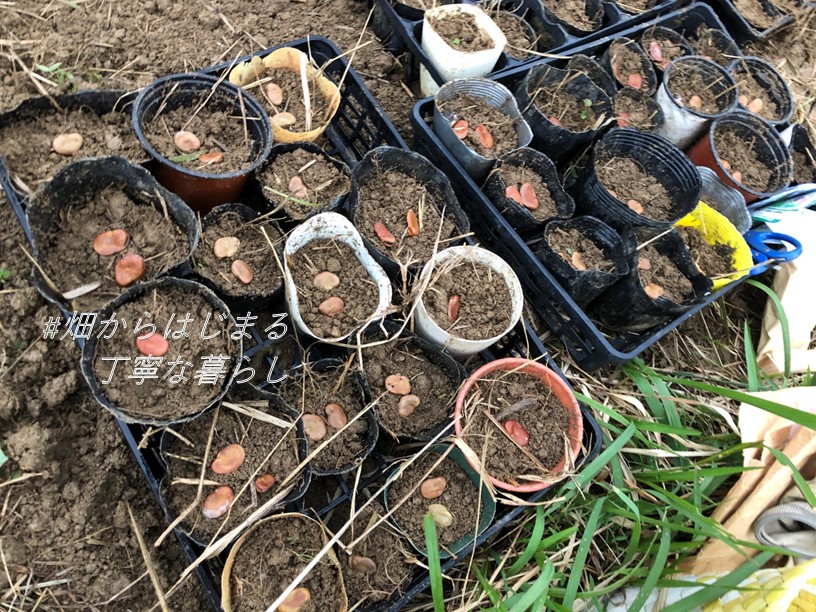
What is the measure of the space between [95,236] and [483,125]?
1.08m

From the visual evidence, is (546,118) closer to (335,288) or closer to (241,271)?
(335,288)

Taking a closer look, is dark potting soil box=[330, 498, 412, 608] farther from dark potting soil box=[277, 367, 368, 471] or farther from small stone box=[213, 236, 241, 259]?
small stone box=[213, 236, 241, 259]

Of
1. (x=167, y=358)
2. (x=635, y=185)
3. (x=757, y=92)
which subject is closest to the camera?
(x=167, y=358)

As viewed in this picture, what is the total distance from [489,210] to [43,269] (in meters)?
1.06

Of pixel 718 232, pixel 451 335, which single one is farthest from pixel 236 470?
pixel 718 232

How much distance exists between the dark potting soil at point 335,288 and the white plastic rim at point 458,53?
0.74 meters

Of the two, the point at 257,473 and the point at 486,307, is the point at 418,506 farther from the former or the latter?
the point at 486,307

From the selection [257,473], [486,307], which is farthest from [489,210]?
[257,473]

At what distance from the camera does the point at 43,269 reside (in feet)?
3.83

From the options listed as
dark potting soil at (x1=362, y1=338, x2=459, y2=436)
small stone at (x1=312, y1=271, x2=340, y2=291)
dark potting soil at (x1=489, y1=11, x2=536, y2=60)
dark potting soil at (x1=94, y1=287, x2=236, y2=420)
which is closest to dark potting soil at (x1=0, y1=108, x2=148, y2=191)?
dark potting soil at (x1=94, y1=287, x2=236, y2=420)

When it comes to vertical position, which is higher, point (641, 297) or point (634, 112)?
point (634, 112)

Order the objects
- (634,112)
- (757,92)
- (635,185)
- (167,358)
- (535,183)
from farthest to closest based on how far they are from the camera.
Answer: (757,92) < (634,112) < (635,185) < (535,183) < (167,358)

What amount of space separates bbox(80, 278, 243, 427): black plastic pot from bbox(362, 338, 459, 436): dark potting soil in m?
0.34

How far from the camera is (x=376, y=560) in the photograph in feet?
4.25
